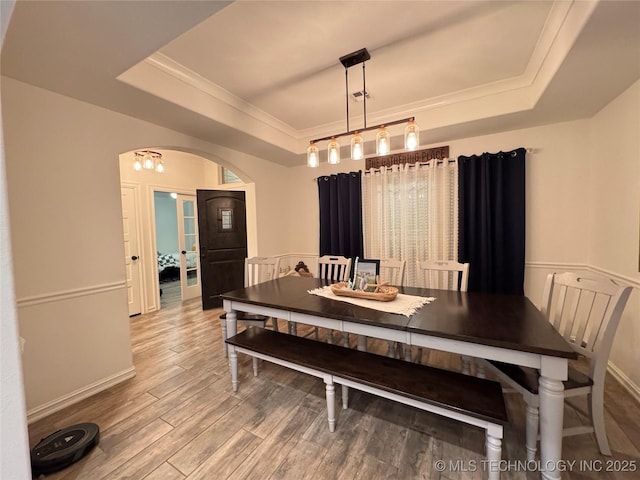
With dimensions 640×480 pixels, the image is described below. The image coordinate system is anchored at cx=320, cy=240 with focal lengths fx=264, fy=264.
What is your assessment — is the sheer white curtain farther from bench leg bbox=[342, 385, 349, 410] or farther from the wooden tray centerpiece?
bench leg bbox=[342, 385, 349, 410]

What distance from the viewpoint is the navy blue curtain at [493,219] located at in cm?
297

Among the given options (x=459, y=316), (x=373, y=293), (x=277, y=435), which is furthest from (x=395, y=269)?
(x=277, y=435)

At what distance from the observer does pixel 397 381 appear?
153 centimetres

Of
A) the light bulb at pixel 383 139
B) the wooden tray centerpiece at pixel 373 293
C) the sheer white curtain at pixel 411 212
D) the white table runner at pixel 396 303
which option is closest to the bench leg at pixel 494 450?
the white table runner at pixel 396 303

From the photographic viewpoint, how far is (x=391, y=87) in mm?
2564

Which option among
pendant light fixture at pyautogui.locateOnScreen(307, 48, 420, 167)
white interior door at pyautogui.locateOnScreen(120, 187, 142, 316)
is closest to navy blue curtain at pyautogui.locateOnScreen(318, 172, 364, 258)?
pendant light fixture at pyautogui.locateOnScreen(307, 48, 420, 167)

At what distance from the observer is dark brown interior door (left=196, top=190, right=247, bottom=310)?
4176 mm

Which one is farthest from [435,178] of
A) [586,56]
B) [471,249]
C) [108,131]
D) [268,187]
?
[108,131]

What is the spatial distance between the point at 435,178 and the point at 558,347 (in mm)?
2525

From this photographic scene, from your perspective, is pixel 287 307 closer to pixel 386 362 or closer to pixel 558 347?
pixel 386 362

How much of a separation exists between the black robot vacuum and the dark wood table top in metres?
1.14

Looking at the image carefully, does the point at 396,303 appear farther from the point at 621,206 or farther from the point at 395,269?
the point at 621,206

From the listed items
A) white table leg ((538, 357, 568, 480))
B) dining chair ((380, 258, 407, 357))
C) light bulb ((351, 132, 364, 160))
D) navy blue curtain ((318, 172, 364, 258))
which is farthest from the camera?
navy blue curtain ((318, 172, 364, 258))

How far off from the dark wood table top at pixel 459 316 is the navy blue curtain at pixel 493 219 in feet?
4.11
